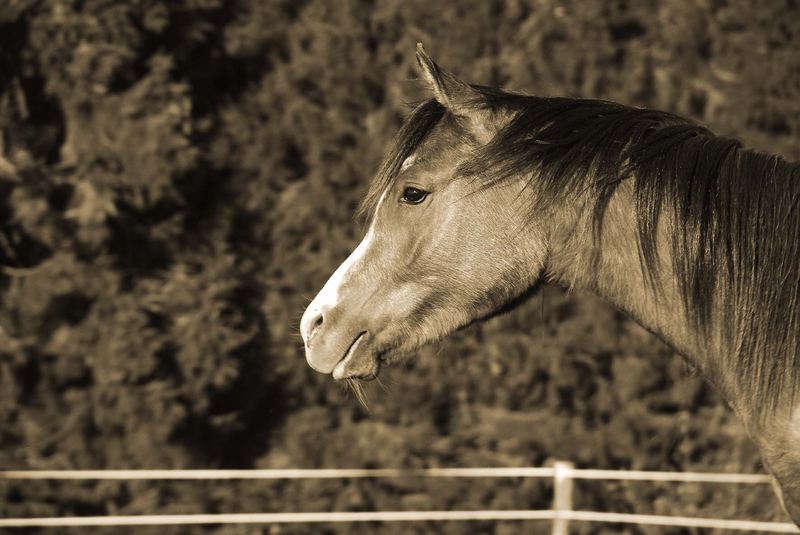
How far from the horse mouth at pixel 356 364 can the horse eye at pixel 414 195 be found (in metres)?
0.46

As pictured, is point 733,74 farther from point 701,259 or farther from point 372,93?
point 701,259

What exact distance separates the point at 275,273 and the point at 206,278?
47 cm

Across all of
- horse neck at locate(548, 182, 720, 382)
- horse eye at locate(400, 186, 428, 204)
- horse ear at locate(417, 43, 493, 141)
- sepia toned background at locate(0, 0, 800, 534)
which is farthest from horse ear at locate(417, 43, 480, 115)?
sepia toned background at locate(0, 0, 800, 534)

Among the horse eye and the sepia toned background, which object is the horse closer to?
the horse eye

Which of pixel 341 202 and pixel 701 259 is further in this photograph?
pixel 341 202

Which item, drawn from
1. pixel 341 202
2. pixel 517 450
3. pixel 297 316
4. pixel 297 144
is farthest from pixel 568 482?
pixel 297 144

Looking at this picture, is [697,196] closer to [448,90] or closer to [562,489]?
[448,90]

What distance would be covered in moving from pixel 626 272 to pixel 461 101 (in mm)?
749

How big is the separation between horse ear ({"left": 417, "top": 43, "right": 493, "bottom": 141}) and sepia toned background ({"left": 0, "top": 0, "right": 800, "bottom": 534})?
3007 millimetres

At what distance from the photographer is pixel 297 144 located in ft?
20.9

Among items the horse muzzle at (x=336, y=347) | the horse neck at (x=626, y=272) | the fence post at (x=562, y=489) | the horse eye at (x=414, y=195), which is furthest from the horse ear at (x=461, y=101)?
the fence post at (x=562, y=489)

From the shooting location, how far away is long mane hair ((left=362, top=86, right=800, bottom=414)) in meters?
2.61

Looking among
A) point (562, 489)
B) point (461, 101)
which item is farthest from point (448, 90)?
point (562, 489)

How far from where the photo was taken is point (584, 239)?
2.91 m
